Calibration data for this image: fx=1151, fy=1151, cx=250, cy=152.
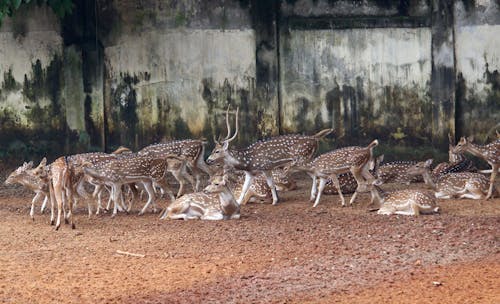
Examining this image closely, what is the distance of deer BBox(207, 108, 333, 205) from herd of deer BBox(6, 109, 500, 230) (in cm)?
1

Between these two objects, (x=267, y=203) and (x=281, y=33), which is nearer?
(x=267, y=203)

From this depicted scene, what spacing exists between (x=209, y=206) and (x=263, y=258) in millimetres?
2250

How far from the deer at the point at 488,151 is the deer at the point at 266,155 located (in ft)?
6.48

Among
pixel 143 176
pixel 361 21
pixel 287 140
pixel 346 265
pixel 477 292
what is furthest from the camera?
pixel 361 21

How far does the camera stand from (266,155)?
1389 cm

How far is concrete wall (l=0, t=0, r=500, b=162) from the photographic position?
52.0 feet

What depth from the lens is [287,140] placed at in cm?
1404

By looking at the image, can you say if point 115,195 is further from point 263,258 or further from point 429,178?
point 429,178

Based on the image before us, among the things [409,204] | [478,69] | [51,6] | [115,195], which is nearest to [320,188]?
[409,204]

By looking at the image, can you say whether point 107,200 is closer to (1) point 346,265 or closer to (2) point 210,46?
(2) point 210,46

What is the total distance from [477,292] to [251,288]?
1.78 m

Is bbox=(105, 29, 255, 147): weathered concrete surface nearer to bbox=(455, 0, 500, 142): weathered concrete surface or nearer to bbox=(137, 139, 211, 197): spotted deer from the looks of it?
bbox=(137, 139, 211, 197): spotted deer

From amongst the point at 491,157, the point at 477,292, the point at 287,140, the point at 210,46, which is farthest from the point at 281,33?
the point at 477,292

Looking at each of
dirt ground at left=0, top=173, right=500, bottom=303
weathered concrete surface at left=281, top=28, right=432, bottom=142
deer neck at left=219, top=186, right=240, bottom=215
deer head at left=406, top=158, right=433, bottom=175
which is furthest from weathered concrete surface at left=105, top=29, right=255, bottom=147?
deer neck at left=219, top=186, right=240, bottom=215
